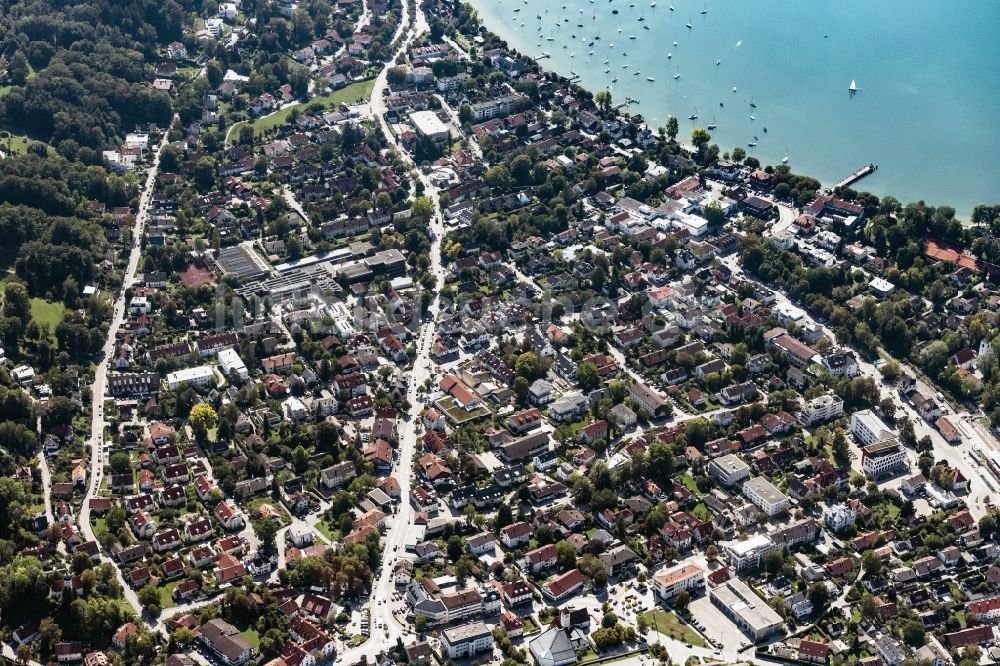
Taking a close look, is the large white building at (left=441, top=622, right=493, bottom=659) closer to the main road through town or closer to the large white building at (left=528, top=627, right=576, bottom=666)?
the large white building at (left=528, top=627, right=576, bottom=666)

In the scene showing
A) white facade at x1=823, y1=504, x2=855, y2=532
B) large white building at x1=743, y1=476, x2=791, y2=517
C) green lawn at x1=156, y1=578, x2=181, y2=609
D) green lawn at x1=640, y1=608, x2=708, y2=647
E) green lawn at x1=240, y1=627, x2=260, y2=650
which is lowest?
green lawn at x1=156, y1=578, x2=181, y2=609

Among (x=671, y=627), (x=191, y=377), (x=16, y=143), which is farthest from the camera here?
(x=16, y=143)

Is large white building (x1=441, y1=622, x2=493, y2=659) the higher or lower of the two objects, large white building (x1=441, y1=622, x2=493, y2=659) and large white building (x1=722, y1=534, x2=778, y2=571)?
the lower

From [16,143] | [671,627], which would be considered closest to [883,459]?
[671,627]

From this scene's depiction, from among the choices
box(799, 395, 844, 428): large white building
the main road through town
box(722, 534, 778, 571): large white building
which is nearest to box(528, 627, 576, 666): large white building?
box(722, 534, 778, 571): large white building

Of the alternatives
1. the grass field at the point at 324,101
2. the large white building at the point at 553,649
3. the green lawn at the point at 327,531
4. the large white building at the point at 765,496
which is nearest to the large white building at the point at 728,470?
the large white building at the point at 765,496

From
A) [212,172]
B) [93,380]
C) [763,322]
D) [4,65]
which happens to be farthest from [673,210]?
[4,65]

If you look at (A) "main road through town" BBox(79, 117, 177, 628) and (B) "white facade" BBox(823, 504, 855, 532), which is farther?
(B) "white facade" BBox(823, 504, 855, 532)

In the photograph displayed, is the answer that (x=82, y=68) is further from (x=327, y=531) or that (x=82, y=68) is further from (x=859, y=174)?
(x=859, y=174)
